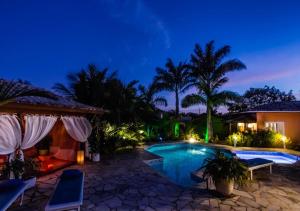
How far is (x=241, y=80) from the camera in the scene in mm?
27688

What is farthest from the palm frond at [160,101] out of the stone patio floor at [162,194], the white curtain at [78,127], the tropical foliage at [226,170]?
the tropical foliage at [226,170]

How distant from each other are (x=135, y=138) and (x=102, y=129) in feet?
12.0

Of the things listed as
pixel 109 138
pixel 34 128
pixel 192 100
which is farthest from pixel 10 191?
pixel 192 100

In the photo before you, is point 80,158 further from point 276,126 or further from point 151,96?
point 276,126

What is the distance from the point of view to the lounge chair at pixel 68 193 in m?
3.98

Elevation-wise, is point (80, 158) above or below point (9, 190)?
below

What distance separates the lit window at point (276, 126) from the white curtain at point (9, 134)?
17.0 meters

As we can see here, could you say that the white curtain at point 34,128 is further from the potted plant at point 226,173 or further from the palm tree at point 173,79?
the palm tree at point 173,79

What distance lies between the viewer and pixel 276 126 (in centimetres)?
1602

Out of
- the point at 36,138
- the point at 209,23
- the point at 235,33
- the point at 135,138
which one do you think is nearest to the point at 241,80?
the point at 235,33

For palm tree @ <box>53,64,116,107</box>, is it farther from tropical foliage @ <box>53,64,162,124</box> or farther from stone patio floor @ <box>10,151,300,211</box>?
stone patio floor @ <box>10,151,300,211</box>

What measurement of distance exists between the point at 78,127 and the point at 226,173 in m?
7.41

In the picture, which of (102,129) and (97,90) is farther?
(97,90)

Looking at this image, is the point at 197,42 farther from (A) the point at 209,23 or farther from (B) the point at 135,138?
(B) the point at 135,138
